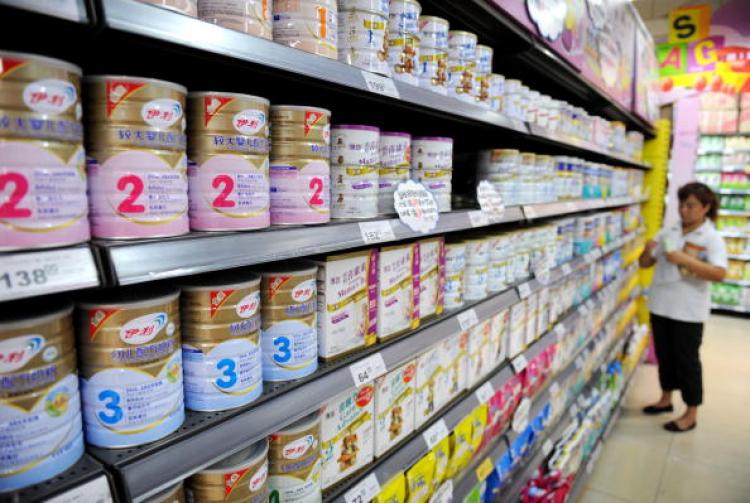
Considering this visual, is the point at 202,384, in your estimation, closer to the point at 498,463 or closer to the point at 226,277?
the point at 226,277

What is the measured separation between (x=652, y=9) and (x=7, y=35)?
352 inches

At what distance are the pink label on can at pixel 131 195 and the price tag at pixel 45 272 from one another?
81mm

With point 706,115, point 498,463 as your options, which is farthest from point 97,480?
point 706,115

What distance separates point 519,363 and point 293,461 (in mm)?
1358

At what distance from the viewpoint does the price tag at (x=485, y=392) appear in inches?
70.7

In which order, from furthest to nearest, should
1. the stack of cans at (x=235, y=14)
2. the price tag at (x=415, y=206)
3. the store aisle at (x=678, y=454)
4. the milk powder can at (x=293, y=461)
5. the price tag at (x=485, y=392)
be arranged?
the store aisle at (x=678, y=454) < the price tag at (x=485, y=392) < the price tag at (x=415, y=206) < the milk powder can at (x=293, y=461) < the stack of cans at (x=235, y=14)

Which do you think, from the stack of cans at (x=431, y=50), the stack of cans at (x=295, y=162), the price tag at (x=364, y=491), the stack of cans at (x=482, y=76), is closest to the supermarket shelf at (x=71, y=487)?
the stack of cans at (x=295, y=162)

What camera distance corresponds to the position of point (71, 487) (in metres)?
0.65

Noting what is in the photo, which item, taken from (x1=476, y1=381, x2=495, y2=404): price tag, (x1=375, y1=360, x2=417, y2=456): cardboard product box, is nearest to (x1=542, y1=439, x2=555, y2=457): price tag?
(x1=476, y1=381, x2=495, y2=404): price tag

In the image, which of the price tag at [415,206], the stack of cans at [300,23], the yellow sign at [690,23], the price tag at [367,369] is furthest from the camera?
the yellow sign at [690,23]

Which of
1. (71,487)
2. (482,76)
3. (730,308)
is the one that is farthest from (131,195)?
(730,308)

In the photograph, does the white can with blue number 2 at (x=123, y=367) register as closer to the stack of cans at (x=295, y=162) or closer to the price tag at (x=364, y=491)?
the stack of cans at (x=295, y=162)

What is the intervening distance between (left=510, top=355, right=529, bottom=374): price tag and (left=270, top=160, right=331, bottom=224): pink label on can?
1.43 meters

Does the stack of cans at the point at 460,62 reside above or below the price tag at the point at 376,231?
above
